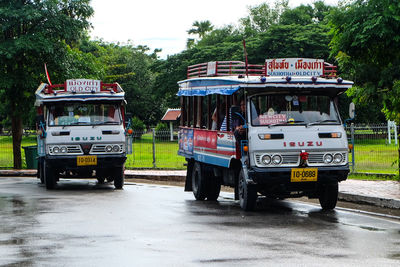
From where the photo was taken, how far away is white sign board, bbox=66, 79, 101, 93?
20.5m

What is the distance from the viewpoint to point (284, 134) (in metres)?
13.8

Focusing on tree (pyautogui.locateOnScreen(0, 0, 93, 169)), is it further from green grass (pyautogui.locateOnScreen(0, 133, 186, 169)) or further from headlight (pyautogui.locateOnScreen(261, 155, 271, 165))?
headlight (pyautogui.locateOnScreen(261, 155, 271, 165))

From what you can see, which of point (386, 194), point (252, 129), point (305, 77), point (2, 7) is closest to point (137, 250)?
point (252, 129)

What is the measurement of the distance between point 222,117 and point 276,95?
1.99m

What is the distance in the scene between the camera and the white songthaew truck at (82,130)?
19750 mm

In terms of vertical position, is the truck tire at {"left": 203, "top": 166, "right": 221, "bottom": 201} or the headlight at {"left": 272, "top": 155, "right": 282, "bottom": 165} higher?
the headlight at {"left": 272, "top": 155, "right": 282, "bottom": 165}

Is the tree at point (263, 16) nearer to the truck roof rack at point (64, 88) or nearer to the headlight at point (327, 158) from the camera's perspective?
the truck roof rack at point (64, 88)

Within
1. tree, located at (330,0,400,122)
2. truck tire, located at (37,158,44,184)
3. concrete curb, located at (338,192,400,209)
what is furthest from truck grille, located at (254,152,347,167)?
truck tire, located at (37,158,44,184)

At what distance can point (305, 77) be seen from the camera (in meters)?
14.5

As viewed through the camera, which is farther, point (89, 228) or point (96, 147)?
point (96, 147)

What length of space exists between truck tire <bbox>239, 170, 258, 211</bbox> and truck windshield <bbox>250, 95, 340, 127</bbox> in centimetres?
116

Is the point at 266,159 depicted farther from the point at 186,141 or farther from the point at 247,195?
the point at 186,141

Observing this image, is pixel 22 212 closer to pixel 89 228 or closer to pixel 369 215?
pixel 89 228

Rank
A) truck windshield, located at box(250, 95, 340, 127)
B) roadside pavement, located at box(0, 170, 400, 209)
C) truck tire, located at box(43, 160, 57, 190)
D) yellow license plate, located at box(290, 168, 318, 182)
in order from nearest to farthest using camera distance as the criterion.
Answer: yellow license plate, located at box(290, 168, 318, 182)
truck windshield, located at box(250, 95, 340, 127)
roadside pavement, located at box(0, 170, 400, 209)
truck tire, located at box(43, 160, 57, 190)
